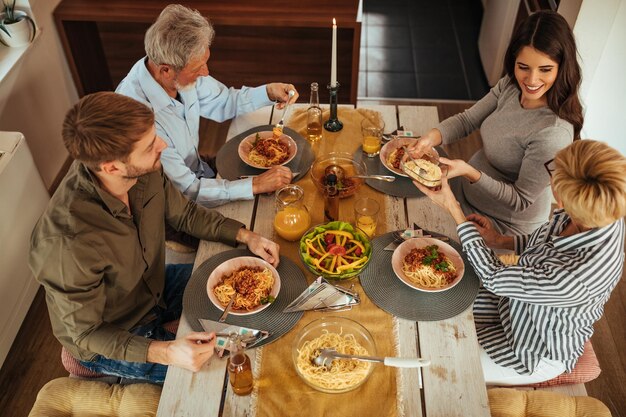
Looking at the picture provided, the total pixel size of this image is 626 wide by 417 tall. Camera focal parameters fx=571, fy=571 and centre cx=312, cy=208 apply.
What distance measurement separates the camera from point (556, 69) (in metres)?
2.12

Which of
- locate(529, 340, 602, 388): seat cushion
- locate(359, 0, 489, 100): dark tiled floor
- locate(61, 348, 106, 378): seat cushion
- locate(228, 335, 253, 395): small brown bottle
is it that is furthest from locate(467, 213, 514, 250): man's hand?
locate(359, 0, 489, 100): dark tiled floor

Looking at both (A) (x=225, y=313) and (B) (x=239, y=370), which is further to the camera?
(A) (x=225, y=313)

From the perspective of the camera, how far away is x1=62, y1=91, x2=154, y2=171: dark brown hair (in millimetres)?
1610

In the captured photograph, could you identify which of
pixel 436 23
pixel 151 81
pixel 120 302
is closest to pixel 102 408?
pixel 120 302

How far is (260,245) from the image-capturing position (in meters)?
1.88

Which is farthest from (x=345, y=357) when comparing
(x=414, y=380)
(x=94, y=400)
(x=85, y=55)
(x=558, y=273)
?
(x=85, y=55)

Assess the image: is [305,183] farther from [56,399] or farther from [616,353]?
[616,353]

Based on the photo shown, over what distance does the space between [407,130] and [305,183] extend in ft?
1.85

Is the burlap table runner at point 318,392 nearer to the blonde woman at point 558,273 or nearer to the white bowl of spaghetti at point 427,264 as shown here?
the white bowl of spaghetti at point 427,264

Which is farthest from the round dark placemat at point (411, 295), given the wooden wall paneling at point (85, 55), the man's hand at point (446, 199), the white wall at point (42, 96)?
the wooden wall paneling at point (85, 55)

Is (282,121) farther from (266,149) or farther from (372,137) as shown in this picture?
(372,137)

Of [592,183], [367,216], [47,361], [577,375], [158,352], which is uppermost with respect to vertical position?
[592,183]

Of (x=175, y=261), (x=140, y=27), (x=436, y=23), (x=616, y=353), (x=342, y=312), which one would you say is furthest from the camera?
(x=436, y=23)

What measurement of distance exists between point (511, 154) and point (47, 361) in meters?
2.27
